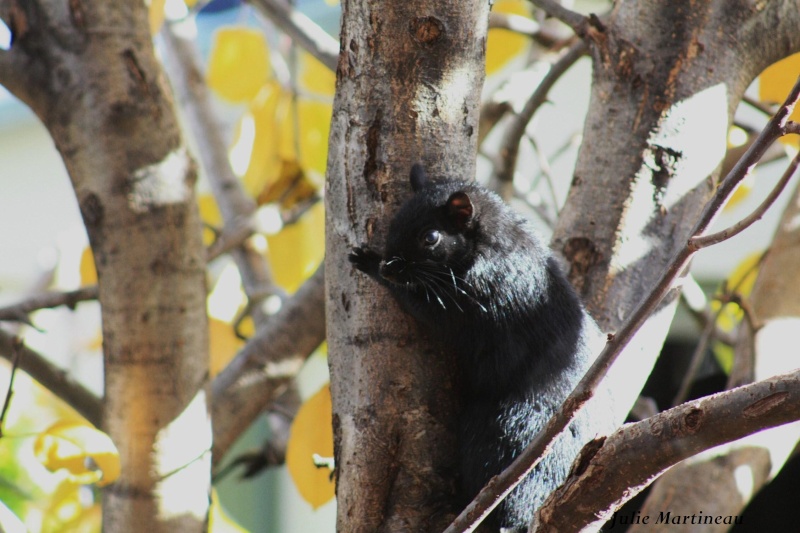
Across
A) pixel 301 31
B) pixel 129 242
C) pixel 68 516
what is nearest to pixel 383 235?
pixel 129 242

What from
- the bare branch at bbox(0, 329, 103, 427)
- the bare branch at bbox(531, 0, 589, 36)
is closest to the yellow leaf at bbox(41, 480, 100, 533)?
the bare branch at bbox(0, 329, 103, 427)

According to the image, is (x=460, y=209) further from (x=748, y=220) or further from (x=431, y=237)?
(x=748, y=220)

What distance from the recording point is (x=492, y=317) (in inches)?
46.6

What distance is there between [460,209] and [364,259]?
0.70 feet

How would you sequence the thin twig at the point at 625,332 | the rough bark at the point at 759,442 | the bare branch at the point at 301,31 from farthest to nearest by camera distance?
the bare branch at the point at 301,31, the rough bark at the point at 759,442, the thin twig at the point at 625,332

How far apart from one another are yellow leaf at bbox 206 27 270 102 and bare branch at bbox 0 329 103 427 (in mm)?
832

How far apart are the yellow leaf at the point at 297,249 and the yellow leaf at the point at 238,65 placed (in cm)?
32

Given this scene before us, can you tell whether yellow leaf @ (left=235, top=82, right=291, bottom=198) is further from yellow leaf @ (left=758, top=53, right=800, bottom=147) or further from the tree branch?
the tree branch

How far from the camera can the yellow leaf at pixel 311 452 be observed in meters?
1.25

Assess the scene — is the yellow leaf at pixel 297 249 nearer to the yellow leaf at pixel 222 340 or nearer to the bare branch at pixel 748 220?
the yellow leaf at pixel 222 340

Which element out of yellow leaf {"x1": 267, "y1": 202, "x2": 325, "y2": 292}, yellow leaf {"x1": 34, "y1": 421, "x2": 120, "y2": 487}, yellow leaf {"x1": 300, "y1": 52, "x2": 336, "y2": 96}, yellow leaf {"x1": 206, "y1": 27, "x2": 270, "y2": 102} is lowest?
yellow leaf {"x1": 34, "y1": 421, "x2": 120, "y2": 487}

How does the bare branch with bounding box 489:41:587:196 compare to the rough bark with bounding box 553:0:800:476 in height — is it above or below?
above

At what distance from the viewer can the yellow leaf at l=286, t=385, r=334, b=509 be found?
1251 millimetres

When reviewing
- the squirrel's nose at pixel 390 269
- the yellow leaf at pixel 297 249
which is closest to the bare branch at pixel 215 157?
the yellow leaf at pixel 297 249
